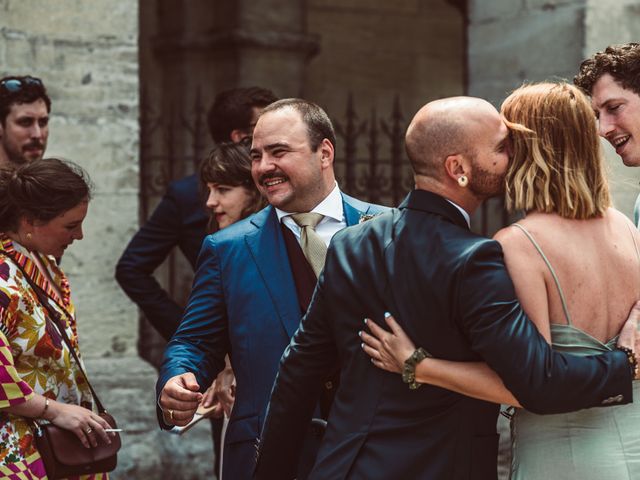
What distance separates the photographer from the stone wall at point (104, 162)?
5727mm

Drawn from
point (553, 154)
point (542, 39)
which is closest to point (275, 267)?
point (553, 154)

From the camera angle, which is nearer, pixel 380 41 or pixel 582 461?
pixel 582 461

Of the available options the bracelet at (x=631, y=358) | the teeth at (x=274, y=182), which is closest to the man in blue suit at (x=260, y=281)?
the teeth at (x=274, y=182)

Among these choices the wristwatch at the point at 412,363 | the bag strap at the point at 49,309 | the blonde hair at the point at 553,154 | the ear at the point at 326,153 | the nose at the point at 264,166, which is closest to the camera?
the wristwatch at the point at 412,363

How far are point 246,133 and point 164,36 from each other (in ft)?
18.1

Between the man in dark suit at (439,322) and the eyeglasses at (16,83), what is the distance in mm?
2388

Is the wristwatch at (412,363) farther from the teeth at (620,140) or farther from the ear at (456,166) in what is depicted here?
the teeth at (620,140)

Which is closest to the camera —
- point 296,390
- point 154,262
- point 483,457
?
point 483,457

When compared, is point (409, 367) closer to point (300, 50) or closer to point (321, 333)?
point (321, 333)

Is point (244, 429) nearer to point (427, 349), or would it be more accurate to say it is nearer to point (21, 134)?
point (427, 349)

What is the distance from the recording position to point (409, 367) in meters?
2.73

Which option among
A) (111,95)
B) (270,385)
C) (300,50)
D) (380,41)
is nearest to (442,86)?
(380,41)

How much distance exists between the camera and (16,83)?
4.93m

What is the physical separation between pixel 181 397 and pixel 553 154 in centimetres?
117
